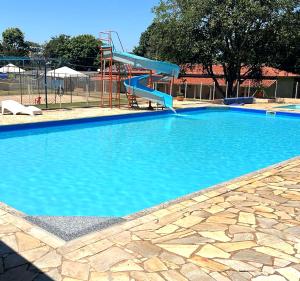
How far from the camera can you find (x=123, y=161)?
31.3 ft

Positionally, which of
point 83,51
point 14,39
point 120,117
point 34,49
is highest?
point 14,39

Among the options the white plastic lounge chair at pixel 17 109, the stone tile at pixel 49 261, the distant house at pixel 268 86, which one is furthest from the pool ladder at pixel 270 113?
the stone tile at pixel 49 261

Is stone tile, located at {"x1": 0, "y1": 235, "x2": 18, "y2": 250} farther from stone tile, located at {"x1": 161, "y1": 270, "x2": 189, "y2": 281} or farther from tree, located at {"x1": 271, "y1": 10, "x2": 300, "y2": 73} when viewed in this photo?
tree, located at {"x1": 271, "y1": 10, "x2": 300, "y2": 73}

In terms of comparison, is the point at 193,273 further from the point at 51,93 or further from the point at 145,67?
the point at 51,93

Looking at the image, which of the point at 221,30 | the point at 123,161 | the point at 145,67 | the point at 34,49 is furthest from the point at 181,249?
the point at 34,49

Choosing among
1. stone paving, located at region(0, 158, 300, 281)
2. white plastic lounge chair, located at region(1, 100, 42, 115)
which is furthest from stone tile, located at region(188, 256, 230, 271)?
white plastic lounge chair, located at region(1, 100, 42, 115)

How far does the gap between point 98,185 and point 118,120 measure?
9733 mm

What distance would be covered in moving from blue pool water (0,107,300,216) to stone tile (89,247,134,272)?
2.28m

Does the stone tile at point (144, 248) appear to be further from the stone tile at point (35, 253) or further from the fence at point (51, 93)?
the fence at point (51, 93)

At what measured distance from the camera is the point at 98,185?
296 inches

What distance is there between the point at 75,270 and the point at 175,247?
43.2 inches

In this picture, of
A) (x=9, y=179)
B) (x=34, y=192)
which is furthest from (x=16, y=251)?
(x=9, y=179)

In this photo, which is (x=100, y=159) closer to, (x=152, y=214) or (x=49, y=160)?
(x=49, y=160)

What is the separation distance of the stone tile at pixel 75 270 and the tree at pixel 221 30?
22030 millimetres
